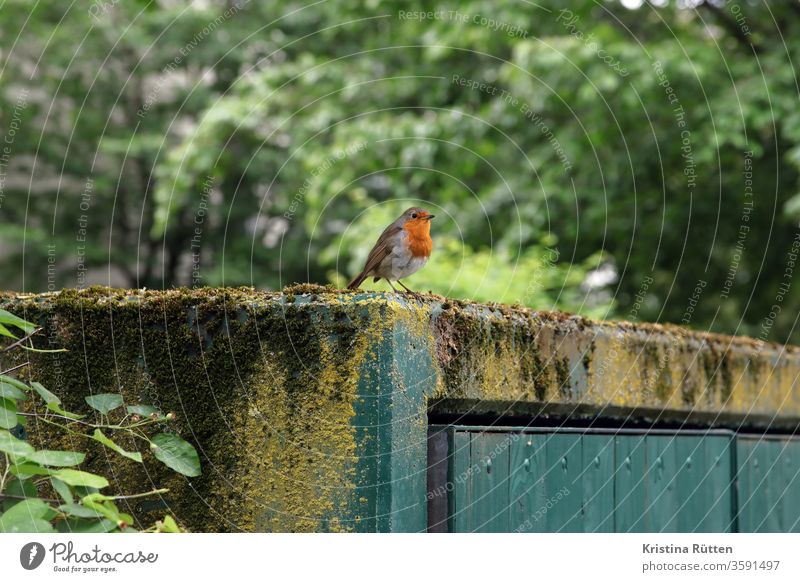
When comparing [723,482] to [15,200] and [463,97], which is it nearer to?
[463,97]

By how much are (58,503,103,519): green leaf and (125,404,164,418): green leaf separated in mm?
301

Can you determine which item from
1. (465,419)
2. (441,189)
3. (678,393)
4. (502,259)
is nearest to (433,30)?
(441,189)

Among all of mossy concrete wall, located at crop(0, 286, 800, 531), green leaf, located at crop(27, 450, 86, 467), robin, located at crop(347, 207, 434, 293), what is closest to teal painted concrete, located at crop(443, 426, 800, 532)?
mossy concrete wall, located at crop(0, 286, 800, 531)

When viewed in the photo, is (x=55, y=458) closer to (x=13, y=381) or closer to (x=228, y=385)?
(x=13, y=381)

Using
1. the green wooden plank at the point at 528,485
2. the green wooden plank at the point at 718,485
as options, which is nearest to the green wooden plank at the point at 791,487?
the green wooden plank at the point at 718,485

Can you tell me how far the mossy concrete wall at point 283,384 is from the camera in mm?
2207

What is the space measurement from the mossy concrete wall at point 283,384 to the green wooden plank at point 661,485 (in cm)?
79

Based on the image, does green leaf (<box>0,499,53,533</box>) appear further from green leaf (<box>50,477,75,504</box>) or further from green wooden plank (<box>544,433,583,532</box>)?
green wooden plank (<box>544,433,583,532</box>)

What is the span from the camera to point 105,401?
2.23 m

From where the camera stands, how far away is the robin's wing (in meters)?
3.22

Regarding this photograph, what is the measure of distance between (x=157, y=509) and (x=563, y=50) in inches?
301

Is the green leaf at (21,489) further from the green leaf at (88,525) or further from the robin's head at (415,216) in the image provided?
the robin's head at (415,216)

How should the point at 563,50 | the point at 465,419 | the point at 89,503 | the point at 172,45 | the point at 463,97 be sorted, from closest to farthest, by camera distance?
the point at 89,503, the point at 465,419, the point at 563,50, the point at 463,97, the point at 172,45

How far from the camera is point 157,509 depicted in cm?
235
